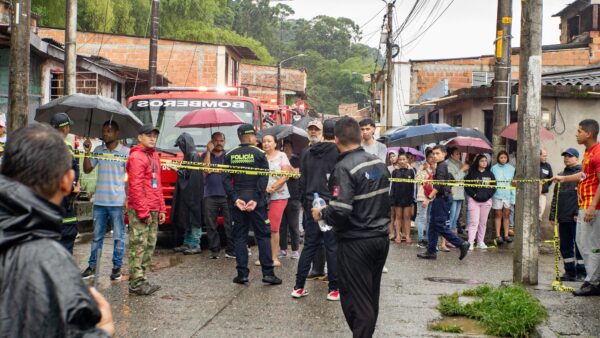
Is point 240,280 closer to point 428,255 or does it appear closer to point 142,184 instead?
point 142,184

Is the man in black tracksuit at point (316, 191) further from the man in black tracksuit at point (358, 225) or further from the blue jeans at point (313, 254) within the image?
the man in black tracksuit at point (358, 225)

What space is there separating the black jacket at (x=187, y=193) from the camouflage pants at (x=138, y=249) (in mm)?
3915

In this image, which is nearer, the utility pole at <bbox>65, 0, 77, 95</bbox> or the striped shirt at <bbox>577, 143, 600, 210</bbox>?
the striped shirt at <bbox>577, 143, 600, 210</bbox>

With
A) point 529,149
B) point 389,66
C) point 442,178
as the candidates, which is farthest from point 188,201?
point 389,66

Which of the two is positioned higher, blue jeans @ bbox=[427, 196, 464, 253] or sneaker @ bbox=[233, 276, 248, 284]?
blue jeans @ bbox=[427, 196, 464, 253]

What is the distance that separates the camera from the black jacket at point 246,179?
10.2 metres

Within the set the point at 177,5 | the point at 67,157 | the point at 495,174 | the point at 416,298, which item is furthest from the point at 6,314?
the point at 177,5

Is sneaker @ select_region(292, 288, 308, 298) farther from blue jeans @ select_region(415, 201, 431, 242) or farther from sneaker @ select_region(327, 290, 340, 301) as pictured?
blue jeans @ select_region(415, 201, 431, 242)

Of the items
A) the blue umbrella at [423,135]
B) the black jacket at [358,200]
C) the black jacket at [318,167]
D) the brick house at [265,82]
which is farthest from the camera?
the brick house at [265,82]

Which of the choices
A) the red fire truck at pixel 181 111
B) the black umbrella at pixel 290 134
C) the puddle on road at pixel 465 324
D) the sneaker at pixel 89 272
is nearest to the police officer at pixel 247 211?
the sneaker at pixel 89 272

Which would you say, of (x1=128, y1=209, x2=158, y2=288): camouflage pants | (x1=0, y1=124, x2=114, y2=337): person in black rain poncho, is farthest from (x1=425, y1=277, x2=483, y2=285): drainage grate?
(x1=0, y1=124, x2=114, y2=337): person in black rain poncho

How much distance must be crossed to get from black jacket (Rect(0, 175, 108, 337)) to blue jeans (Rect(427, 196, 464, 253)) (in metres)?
10.6

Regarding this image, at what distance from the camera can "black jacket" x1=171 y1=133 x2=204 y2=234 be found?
527 inches

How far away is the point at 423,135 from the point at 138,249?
9.32 meters
